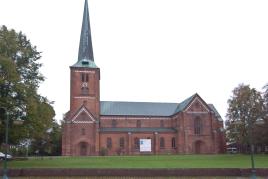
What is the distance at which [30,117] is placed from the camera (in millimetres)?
35656

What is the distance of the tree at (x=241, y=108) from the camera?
6166cm

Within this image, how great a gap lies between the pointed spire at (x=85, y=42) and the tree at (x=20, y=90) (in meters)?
32.9

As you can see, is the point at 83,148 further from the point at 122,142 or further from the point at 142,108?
the point at 142,108

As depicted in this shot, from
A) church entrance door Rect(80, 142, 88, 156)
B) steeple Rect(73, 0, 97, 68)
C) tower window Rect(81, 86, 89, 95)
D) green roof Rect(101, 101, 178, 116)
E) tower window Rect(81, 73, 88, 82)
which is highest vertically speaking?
steeple Rect(73, 0, 97, 68)

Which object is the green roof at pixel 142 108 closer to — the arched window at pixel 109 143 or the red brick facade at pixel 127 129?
the red brick facade at pixel 127 129

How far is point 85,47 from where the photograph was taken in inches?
2867

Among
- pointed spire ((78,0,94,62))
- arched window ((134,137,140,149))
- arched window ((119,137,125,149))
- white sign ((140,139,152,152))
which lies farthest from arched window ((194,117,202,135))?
pointed spire ((78,0,94,62))

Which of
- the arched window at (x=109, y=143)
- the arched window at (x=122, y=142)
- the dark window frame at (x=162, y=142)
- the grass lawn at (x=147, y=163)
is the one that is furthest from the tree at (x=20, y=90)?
the dark window frame at (x=162, y=142)

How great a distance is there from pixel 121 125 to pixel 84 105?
410 inches

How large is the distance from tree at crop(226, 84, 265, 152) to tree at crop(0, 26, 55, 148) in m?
36.9

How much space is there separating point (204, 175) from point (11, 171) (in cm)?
1400

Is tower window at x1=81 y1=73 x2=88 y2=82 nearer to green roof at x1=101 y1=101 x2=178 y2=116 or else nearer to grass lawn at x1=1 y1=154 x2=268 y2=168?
green roof at x1=101 y1=101 x2=178 y2=116

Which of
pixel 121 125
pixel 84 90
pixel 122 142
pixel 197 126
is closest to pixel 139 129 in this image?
pixel 121 125

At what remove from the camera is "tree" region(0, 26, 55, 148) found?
111 feet
